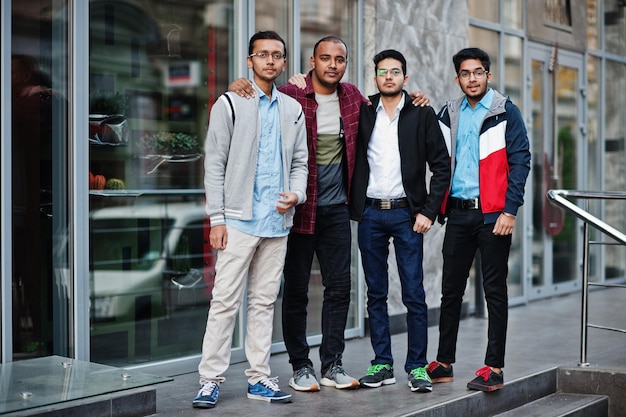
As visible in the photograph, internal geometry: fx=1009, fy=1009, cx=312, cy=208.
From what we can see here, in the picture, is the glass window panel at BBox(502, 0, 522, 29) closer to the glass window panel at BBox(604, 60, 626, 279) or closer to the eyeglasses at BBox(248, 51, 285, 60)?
the glass window panel at BBox(604, 60, 626, 279)

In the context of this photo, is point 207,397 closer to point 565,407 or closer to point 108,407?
point 108,407

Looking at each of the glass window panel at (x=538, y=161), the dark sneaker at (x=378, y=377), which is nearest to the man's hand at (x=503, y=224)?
the dark sneaker at (x=378, y=377)

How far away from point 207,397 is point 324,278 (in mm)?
942

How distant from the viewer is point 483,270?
5566 mm

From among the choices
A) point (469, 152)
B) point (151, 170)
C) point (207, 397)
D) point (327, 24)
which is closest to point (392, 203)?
point (469, 152)

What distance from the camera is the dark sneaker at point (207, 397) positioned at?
509cm

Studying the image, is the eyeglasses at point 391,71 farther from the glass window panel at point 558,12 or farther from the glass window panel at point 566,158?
the glass window panel at point 566,158

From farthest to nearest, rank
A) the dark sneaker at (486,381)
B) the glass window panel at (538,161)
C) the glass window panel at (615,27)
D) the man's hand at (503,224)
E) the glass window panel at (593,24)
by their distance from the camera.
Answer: the glass window panel at (615,27) → the glass window panel at (593,24) → the glass window panel at (538,161) → the dark sneaker at (486,381) → the man's hand at (503,224)

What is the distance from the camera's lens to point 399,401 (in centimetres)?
530

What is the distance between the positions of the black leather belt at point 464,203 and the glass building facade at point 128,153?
67.8 inches

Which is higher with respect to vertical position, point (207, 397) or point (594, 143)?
point (594, 143)

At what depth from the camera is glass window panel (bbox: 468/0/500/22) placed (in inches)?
356

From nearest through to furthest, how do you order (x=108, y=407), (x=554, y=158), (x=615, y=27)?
(x=108, y=407) → (x=554, y=158) → (x=615, y=27)

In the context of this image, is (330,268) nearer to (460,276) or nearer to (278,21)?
(460,276)
